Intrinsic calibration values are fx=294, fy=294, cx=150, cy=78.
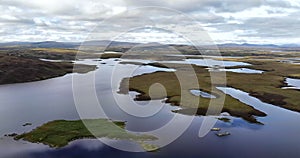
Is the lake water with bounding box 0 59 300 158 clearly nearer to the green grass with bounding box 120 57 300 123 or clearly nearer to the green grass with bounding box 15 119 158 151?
the green grass with bounding box 15 119 158 151

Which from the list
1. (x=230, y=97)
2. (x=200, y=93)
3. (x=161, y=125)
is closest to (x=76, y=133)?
(x=161, y=125)

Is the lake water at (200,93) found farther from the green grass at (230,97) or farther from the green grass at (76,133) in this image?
the green grass at (76,133)

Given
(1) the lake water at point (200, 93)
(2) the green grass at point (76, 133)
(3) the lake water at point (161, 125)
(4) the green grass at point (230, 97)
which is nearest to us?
(3) the lake water at point (161, 125)

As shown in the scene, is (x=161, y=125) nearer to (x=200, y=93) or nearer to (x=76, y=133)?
(x=76, y=133)

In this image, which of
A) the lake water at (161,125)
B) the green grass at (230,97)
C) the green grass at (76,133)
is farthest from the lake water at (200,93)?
the green grass at (76,133)

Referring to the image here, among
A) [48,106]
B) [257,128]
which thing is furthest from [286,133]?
[48,106]

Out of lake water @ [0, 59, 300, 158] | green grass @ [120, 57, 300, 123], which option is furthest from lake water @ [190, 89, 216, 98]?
lake water @ [0, 59, 300, 158]
